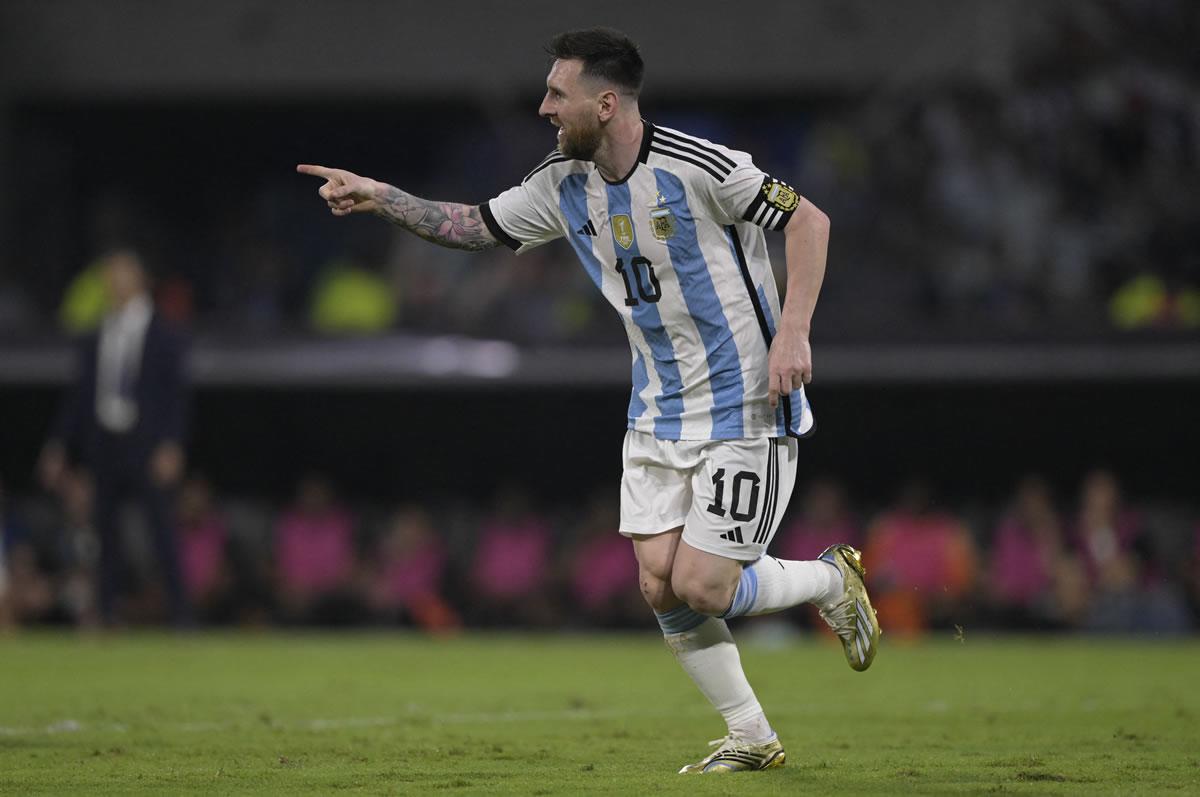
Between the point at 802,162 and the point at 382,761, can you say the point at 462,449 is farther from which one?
the point at 382,761

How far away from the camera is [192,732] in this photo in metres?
7.37

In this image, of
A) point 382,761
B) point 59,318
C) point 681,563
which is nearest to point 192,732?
point 382,761

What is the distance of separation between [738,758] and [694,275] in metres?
1.63

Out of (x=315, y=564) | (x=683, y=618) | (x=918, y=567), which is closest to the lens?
(x=683, y=618)

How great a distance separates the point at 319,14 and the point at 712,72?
452 centimetres

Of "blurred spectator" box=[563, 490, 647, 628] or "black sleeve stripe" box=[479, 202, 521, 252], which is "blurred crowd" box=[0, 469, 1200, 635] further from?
"black sleeve stripe" box=[479, 202, 521, 252]

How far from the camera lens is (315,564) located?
16719 millimetres

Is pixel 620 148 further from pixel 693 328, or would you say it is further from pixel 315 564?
pixel 315 564

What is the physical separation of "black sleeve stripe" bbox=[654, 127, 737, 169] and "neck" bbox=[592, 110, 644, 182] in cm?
8

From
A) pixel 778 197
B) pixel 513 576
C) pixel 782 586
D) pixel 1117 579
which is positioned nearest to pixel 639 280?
pixel 778 197

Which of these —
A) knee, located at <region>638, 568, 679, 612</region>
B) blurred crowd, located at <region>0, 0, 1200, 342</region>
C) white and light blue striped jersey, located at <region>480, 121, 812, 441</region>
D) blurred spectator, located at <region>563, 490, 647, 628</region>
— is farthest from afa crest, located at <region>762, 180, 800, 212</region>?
blurred spectator, located at <region>563, 490, 647, 628</region>

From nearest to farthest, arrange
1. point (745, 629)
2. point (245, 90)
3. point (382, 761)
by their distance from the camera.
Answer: point (382, 761) < point (745, 629) < point (245, 90)

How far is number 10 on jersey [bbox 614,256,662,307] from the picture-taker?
19.4 feet

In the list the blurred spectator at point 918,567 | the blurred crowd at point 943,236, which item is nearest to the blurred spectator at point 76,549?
the blurred crowd at point 943,236
